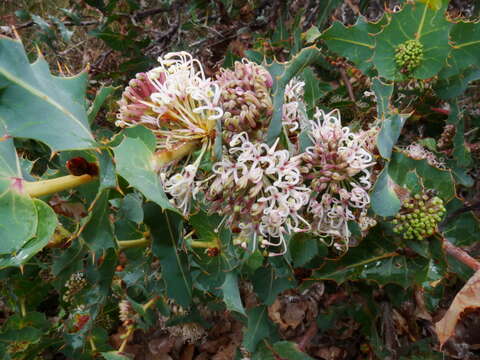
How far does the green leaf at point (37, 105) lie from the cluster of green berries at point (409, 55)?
112cm

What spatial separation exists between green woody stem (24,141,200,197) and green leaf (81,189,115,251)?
8cm

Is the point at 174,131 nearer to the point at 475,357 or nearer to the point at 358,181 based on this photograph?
the point at 358,181

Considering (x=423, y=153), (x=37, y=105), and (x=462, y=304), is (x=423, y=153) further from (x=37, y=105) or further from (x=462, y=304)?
(x=37, y=105)

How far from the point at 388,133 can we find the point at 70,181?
79cm

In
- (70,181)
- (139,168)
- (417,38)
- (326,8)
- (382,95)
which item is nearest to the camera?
(139,168)

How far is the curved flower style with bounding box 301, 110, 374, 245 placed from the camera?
3.66 feet

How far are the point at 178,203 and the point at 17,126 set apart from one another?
1.44 ft

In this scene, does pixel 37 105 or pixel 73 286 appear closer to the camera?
pixel 37 105

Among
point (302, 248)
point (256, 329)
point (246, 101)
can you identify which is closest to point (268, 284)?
point (256, 329)

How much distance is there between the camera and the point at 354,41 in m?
1.66

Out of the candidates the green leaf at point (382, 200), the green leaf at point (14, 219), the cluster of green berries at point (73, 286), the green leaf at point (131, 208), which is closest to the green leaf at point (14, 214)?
the green leaf at point (14, 219)

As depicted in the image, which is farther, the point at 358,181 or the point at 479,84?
the point at 479,84

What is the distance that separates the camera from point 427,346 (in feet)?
6.66

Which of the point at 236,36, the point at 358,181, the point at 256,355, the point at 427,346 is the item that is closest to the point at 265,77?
the point at 358,181
